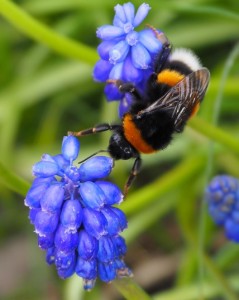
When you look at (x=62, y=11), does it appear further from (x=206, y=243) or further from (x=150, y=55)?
(x=150, y=55)

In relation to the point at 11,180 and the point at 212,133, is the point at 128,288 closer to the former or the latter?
the point at 11,180

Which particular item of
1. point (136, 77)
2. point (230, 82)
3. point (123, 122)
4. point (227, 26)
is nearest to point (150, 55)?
point (136, 77)

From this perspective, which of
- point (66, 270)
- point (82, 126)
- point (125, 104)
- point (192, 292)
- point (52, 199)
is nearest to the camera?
point (52, 199)

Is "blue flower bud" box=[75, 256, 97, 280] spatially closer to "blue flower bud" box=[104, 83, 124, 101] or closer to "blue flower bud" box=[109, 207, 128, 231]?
"blue flower bud" box=[109, 207, 128, 231]

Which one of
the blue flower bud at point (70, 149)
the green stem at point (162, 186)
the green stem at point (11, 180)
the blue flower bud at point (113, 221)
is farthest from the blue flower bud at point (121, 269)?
the green stem at point (162, 186)

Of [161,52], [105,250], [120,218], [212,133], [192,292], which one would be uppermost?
[161,52]

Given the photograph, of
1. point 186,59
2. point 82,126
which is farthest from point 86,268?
point 82,126

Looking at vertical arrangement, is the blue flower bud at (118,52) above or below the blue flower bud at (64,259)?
above

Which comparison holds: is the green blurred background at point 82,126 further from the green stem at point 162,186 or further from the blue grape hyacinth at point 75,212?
the blue grape hyacinth at point 75,212
